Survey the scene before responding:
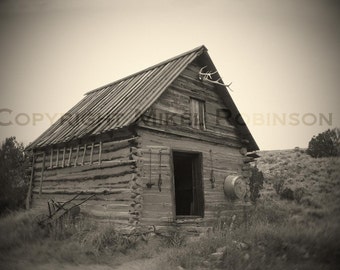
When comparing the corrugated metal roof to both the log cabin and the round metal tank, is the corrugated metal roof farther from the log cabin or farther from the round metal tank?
the round metal tank

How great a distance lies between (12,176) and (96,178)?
12.4 metres

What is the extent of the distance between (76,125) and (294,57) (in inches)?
3531

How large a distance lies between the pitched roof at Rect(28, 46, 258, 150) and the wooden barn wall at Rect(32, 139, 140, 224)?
0.58 metres

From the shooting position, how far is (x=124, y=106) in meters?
9.82

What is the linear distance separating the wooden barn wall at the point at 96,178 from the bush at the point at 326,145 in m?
25.7

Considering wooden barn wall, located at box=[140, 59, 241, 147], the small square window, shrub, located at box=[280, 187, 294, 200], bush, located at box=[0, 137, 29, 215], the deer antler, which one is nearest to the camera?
wooden barn wall, located at box=[140, 59, 241, 147]

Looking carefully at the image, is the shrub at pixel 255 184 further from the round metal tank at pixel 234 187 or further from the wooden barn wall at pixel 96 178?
the wooden barn wall at pixel 96 178

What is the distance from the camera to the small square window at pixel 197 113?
35.0 feet

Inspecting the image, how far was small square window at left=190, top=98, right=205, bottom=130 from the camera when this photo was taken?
420 inches

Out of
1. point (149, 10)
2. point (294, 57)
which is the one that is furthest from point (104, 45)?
point (149, 10)

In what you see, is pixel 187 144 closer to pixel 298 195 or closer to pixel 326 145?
pixel 298 195

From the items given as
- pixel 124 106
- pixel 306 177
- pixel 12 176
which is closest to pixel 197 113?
pixel 124 106

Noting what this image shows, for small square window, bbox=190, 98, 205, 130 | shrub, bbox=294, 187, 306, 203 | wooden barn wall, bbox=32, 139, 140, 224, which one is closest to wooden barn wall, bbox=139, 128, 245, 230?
wooden barn wall, bbox=32, 139, 140, 224

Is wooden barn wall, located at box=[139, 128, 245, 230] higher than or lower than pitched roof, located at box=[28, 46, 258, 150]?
lower
